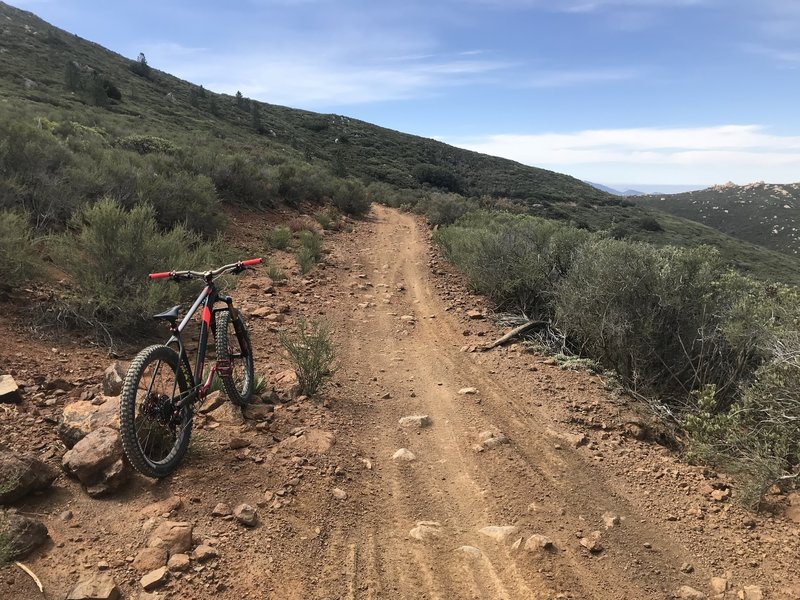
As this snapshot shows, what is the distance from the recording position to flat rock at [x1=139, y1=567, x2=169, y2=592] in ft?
7.70

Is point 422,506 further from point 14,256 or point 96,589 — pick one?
point 14,256

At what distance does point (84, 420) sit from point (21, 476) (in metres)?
0.61

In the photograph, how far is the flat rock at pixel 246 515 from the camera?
2.88 meters

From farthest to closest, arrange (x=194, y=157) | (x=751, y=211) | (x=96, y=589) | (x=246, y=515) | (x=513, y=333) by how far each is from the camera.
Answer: (x=751, y=211) → (x=194, y=157) → (x=513, y=333) → (x=246, y=515) → (x=96, y=589)

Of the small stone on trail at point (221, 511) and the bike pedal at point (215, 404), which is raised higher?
the bike pedal at point (215, 404)

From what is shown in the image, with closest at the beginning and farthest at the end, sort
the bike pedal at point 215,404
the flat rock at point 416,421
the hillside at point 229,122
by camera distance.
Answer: the bike pedal at point 215,404 < the flat rock at point 416,421 < the hillside at point 229,122

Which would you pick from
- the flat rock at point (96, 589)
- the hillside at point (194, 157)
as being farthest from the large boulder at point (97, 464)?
the hillside at point (194, 157)

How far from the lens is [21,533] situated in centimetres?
239

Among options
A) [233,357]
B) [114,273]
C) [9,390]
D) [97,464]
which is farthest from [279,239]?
[97,464]

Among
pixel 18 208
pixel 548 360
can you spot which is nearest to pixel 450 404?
pixel 548 360

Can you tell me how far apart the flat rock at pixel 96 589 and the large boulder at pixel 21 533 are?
14.1 inches

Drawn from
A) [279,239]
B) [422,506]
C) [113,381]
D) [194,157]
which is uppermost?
[194,157]

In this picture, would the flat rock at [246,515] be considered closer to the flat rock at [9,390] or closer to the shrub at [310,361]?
the shrub at [310,361]

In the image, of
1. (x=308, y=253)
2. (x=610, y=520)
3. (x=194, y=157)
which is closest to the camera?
(x=610, y=520)
